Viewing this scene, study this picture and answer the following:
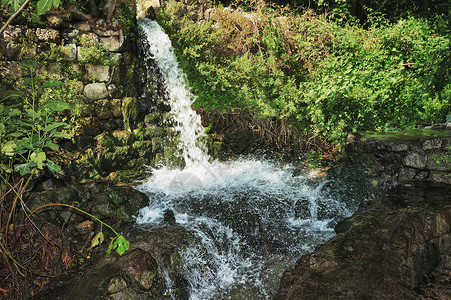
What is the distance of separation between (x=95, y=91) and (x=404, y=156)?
5.90m

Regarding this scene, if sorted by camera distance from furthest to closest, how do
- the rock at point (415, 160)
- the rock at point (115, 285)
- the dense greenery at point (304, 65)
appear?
the dense greenery at point (304, 65), the rock at point (415, 160), the rock at point (115, 285)

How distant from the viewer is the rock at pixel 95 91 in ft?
17.2

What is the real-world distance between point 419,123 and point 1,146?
7.26 meters

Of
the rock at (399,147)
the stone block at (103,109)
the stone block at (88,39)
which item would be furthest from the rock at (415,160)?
the stone block at (88,39)

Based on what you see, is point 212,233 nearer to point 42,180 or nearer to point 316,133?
point 42,180

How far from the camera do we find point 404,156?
488cm

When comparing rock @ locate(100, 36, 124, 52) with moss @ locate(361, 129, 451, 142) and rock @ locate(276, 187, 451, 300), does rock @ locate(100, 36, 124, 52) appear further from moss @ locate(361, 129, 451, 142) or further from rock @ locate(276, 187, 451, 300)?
moss @ locate(361, 129, 451, 142)

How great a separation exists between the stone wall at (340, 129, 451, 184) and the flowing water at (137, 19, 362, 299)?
0.95 meters

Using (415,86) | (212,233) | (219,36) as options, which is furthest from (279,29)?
(212,233)

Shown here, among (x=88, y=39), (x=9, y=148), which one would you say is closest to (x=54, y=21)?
(x=88, y=39)

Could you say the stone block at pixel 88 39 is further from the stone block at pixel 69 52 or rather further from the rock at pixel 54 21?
the rock at pixel 54 21

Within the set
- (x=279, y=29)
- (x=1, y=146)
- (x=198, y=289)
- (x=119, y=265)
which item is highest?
(x=279, y=29)

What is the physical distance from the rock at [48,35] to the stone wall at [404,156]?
19.3 feet

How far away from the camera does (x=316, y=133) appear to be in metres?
6.38
